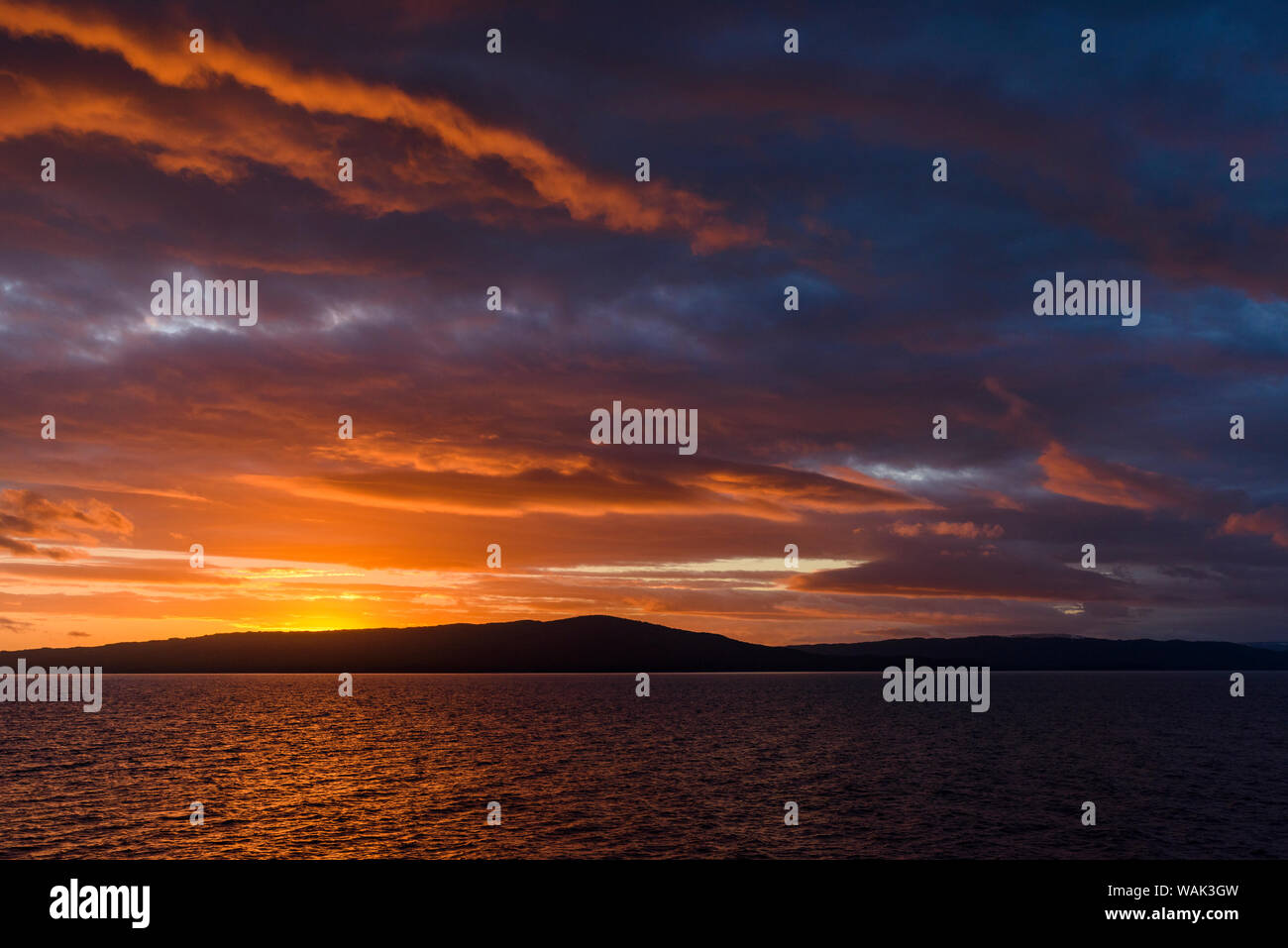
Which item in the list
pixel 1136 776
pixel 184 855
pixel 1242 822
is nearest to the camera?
pixel 184 855

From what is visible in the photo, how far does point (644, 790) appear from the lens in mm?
59781

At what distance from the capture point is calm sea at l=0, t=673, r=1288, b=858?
4419cm

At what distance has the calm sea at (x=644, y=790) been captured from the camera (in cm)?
4419
